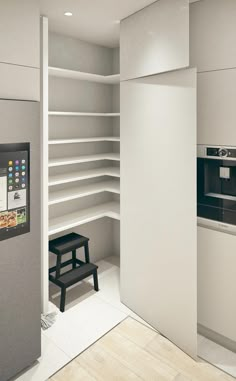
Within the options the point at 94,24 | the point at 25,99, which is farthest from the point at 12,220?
the point at 94,24

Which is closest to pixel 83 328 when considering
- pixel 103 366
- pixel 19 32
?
pixel 103 366

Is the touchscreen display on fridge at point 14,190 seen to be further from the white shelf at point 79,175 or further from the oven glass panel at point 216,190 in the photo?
the oven glass panel at point 216,190

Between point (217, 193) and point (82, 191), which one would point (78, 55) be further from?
point (217, 193)

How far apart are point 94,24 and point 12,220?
191cm

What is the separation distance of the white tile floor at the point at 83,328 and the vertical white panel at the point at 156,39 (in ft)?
6.81

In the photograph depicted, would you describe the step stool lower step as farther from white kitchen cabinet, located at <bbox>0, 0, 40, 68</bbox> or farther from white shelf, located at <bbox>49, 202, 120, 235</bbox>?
white kitchen cabinet, located at <bbox>0, 0, 40, 68</bbox>

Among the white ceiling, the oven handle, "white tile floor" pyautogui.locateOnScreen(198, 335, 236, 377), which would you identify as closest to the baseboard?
"white tile floor" pyautogui.locateOnScreen(198, 335, 236, 377)

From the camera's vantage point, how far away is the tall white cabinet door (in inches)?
83.3

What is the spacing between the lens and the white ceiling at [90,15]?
7.23 ft

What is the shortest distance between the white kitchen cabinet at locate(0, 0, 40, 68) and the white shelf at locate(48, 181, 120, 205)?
1.21 m

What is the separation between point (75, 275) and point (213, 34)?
2.30 metres

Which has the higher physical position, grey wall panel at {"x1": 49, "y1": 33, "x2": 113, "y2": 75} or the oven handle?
grey wall panel at {"x1": 49, "y1": 33, "x2": 113, "y2": 75}

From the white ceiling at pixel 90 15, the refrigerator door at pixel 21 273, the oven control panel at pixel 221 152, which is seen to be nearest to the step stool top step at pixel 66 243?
the refrigerator door at pixel 21 273

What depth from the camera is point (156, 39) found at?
221 centimetres
